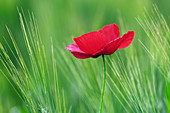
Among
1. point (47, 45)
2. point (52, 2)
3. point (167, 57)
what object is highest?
point (52, 2)

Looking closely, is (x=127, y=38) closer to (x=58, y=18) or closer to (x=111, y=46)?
(x=111, y=46)

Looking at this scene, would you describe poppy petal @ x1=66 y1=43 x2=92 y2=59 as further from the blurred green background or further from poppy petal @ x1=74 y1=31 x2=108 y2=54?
the blurred green background

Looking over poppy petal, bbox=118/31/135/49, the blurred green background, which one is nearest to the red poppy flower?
poppy petal, bbox=118/31/135/49

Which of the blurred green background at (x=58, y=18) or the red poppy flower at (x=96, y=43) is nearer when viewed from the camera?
the red poppy flower at (x=96, y=43)

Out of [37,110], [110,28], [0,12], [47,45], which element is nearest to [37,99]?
[37,110]

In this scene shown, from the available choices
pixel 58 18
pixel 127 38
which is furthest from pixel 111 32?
pixel 58 18

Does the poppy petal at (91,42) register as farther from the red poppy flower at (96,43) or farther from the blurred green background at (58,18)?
the blurred green background at (58,18)

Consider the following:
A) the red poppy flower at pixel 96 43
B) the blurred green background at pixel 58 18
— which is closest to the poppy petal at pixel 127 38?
the red poppy flower at pixel 96 43

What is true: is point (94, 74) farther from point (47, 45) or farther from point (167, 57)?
point (47, 45)
